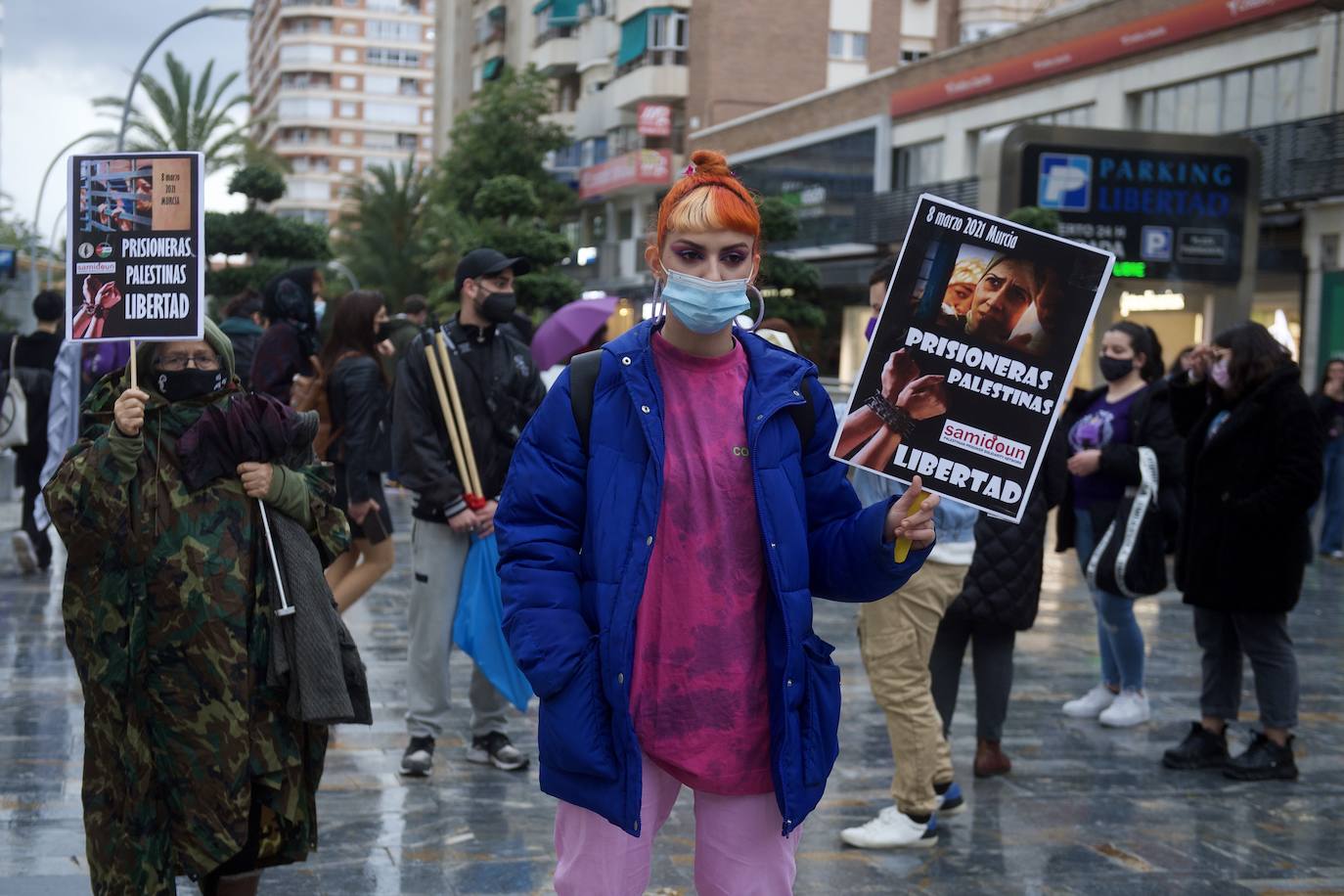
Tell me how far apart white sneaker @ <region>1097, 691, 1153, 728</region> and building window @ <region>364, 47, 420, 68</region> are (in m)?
141

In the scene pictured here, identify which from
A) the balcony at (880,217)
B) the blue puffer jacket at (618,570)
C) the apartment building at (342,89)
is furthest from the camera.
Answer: the apartment building at (342,89)

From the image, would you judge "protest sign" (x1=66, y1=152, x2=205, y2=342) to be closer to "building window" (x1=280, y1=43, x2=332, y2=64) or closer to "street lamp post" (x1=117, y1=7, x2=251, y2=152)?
"street lamp post" (x1=117, y1=7, x2=251, y2=152)

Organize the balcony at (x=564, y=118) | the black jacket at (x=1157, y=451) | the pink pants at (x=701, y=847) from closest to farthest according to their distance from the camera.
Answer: the pink pants at (x=701, y=847), the black jacket at (x=1157, y=451), the balcony at (x=564, y=118)

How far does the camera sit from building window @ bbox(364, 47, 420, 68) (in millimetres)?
142500

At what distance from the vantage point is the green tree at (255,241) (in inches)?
1046

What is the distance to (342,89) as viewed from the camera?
466 feet

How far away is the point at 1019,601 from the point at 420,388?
99.9 inches

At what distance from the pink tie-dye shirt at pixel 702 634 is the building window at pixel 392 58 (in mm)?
144737

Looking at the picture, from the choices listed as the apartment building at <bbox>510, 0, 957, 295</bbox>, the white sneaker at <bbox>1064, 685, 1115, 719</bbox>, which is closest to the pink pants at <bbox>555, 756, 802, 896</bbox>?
the white sneaker at <bbox>1064, 685, 1115, 719</bbox>

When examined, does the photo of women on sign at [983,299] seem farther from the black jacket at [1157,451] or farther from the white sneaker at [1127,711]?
the white sneaker at [1127,711]

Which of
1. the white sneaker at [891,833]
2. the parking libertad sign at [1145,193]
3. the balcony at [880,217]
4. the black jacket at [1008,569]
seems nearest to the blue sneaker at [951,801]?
the white sneaker at [891,833]

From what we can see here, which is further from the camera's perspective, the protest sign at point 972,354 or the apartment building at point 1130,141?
the apartment building at point 1130,141

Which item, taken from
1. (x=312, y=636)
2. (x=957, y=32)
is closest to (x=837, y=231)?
(x=957, y=32)

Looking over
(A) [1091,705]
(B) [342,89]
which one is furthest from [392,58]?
(A) [1091,705]
